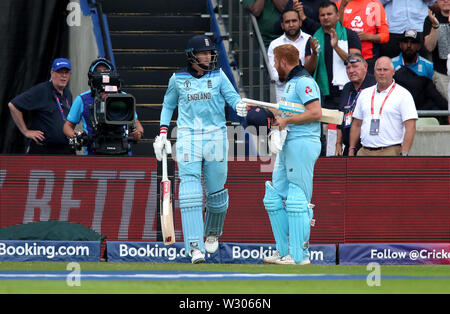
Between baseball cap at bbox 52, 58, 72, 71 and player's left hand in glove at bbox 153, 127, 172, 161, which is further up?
baseball cap at bbox 52, 58, 72, 71

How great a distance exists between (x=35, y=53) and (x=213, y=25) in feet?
9.70

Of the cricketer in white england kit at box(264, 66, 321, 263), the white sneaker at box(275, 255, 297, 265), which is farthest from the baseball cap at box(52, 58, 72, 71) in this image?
the white sneaker at box(275, 255, 297, 265)

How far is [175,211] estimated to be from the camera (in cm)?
1256

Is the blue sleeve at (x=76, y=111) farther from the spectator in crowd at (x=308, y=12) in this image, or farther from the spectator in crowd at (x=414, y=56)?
the spectator in crowd at (x=414, y=56)

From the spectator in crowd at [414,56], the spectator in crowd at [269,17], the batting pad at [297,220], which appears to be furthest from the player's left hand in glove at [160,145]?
the spectator in crowd at [414,56]

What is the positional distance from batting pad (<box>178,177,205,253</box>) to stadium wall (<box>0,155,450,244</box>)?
176 cm

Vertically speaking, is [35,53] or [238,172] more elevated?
[35,53]

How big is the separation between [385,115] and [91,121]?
3.83 m

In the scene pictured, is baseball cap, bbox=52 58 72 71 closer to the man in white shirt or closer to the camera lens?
the camera lens

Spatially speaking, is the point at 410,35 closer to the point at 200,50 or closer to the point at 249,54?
the point at 249,54

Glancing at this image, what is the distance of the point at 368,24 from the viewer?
1520cm

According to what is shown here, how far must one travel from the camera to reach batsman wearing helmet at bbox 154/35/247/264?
35.4ft
